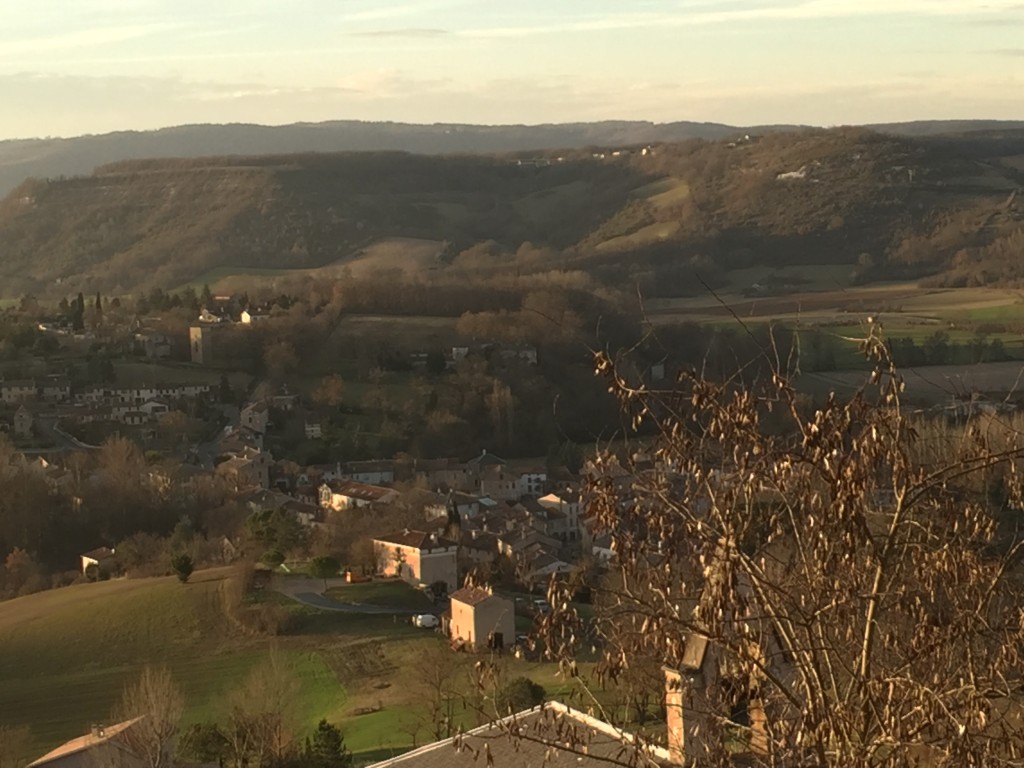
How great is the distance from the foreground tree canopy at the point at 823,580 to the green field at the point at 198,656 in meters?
13.2

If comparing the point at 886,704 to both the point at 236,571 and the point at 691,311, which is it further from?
the point at 691,311

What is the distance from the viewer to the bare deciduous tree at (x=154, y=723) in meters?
14.3

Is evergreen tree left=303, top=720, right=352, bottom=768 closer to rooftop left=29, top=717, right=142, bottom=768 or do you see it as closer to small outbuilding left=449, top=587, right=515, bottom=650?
rooftop left=29, top=717, right=142, bottom=768

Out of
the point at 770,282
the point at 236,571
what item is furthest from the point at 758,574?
the point at 770,282

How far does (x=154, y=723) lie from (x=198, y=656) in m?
8.74

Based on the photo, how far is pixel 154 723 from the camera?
571 inches

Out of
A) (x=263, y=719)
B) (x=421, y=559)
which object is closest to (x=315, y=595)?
(x=421, y=559)

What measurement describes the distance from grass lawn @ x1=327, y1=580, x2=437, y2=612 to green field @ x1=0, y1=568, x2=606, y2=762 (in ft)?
0.12

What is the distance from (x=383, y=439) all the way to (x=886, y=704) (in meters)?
39.8

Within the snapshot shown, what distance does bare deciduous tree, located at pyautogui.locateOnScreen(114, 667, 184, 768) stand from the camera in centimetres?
1426

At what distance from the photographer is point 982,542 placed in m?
4.76

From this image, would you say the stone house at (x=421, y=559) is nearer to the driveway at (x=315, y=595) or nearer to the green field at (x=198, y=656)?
the green field at (x=198, y=656)

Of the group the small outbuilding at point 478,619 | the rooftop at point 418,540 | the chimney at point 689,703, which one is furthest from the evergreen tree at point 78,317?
the chimney at point 689,703

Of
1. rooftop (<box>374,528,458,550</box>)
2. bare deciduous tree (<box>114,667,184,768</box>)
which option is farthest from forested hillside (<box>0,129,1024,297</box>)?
bare deciduous tree (<box>114,667,184,768</box>)
